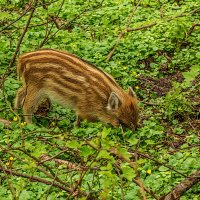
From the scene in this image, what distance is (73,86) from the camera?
24.2 ft

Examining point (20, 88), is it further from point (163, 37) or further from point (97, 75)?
point (163, 37)

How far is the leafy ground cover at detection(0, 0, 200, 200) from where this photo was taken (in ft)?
18.5

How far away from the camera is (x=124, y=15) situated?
9875 millimetres

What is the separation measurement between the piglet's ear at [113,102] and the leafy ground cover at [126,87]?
245 millimetres

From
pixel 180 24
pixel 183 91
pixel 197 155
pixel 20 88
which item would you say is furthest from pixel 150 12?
pixel 197 155

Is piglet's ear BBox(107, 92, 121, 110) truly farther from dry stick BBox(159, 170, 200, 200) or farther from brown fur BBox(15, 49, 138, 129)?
dry stick BBox(159, 170, 200, 200)

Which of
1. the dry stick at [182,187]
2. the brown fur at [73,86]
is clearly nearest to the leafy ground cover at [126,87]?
the dry stick at [182,187]

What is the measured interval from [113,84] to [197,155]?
1675 mm

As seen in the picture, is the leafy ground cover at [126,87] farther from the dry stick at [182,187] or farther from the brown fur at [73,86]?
the brown fur at [73,86]

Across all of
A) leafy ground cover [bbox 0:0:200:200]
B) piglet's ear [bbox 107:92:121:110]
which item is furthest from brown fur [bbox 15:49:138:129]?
leafy ground cover [bbox 0:0:200:200]

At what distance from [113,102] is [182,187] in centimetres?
233

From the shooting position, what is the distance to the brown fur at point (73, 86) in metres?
7.28

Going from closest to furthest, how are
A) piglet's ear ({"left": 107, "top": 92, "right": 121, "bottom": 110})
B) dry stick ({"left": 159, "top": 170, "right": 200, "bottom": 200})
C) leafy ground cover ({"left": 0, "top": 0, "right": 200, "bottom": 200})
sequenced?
1. dry stick ({"left": 159, "top": 170, "right": 200, "bottom": 200})
2. leafy ground cover ({"left": 0, "top": 0, "right": 200, "bottom": 200})
3. piglet's ear ({"left": 107, "top": 92, "right": 121, "bottom": 110})

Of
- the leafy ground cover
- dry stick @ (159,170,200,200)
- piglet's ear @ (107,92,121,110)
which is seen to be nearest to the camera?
dry stick @ (159,170,200,200)
